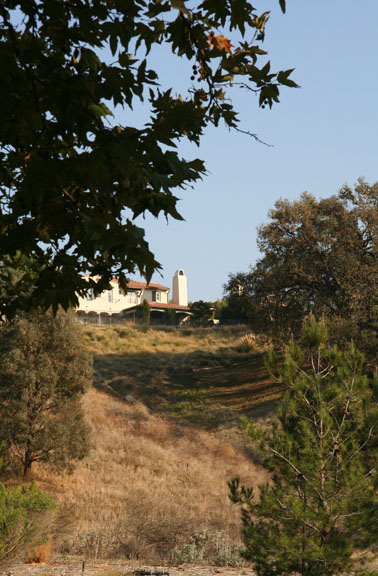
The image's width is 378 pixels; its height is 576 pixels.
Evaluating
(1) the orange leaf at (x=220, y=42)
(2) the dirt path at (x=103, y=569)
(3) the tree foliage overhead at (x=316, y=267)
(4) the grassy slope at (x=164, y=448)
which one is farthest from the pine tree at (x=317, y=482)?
(3) the tree foliage overhead at (x=316, y=267)

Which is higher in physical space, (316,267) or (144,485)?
(316,267)

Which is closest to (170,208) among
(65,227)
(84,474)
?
(65,227)

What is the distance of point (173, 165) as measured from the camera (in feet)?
13.5

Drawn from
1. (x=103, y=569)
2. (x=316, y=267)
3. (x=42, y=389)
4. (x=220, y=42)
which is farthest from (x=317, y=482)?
(x=316, y=267)

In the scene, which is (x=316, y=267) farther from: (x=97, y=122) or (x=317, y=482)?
(x=97, y=122)

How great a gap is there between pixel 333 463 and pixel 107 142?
10023 millimetres

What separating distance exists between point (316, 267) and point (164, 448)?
14790 millimetres

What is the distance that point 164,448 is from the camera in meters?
30.2

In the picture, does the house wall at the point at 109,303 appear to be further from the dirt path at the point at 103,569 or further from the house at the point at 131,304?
the dirt path at the point at 103,569

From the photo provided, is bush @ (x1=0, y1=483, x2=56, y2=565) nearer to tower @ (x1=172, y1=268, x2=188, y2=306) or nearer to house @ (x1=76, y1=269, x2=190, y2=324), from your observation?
house @ (x1=76, y1=269, x2=190, y2=324)

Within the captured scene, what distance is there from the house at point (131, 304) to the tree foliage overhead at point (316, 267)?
87.4 feet

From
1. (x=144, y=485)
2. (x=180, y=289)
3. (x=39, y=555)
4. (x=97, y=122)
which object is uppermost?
(x=180, y=289)

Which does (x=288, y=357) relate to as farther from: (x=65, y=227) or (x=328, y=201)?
(x=328, y=201)

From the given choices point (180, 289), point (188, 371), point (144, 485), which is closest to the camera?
point (144, 485)
